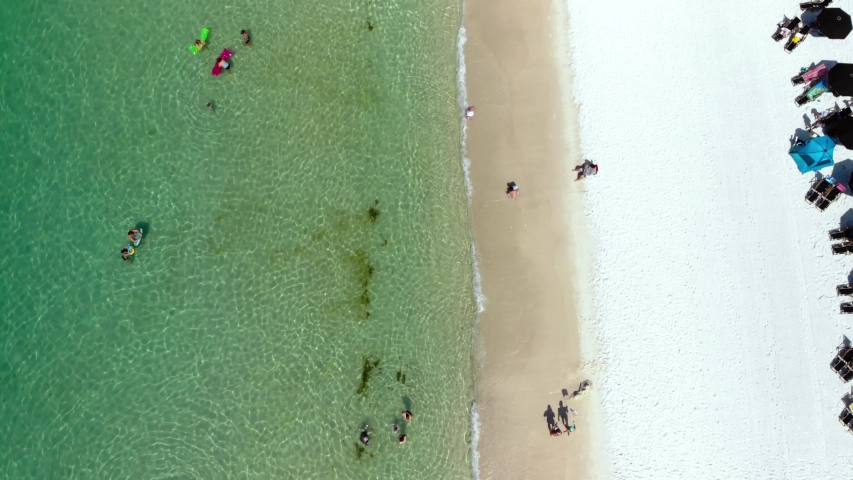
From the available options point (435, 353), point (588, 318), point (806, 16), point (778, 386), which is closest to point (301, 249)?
point (435, 353)

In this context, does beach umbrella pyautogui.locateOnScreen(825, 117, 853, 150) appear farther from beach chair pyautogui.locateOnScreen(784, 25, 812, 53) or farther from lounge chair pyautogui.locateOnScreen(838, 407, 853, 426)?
lounge chair pyautogui.locateOnScreen(838, 407, 853, 426)

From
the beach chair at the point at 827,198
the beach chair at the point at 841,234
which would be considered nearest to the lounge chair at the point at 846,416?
the beach chair at the point at 841,234

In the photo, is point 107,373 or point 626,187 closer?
point 107,373

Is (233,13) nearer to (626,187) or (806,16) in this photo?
(626,187)

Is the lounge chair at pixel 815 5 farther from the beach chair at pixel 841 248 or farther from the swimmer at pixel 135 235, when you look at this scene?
the swimmer at pixel 135 235

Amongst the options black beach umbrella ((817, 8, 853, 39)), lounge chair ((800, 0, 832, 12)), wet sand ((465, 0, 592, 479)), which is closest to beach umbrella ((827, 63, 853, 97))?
black beach umbrella ((817, 8, 853, 39))

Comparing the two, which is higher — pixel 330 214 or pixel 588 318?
pixel 330 214

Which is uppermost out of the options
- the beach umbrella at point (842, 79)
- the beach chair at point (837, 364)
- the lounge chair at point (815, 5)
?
the lounge chair at point (815, 5)

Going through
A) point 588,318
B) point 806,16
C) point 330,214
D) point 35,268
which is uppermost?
point 806,16
